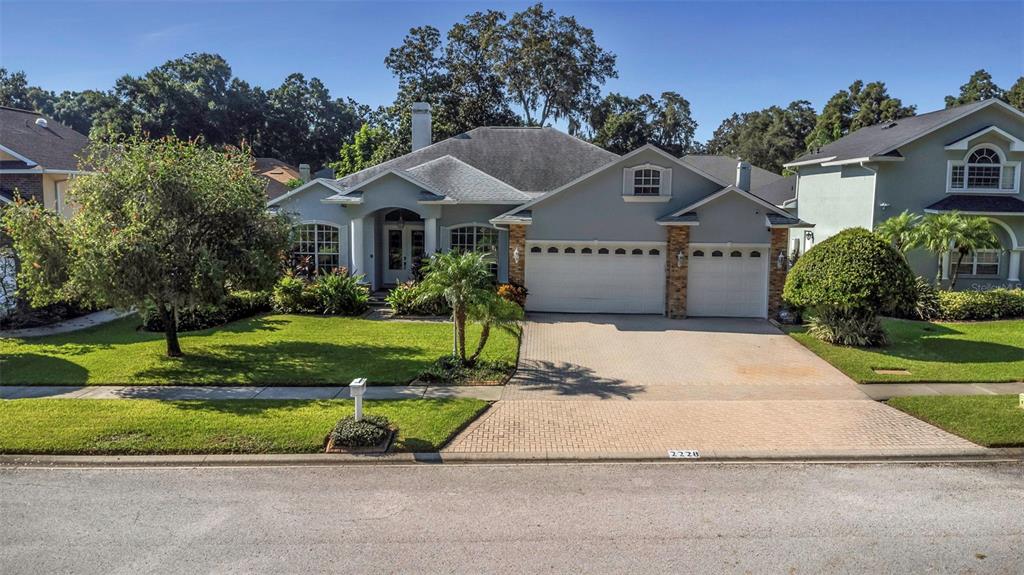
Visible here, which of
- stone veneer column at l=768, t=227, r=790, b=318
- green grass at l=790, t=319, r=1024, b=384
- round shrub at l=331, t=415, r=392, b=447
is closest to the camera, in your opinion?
round shrub at l=331, t=415, r=392, b=447

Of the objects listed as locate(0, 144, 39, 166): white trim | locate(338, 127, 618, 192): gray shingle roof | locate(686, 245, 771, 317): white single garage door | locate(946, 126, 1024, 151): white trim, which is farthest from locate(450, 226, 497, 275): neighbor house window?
locate(946, 126, 1024, 151): white trim

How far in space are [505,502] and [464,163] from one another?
764 inches

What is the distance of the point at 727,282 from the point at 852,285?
462 cm

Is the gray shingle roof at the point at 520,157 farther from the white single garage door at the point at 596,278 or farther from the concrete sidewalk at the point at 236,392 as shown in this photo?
the concrete sidewalk at the point at 236,392

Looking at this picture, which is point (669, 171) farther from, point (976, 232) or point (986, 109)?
point (986, 109)

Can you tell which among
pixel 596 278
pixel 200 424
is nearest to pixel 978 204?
pixel 596 278

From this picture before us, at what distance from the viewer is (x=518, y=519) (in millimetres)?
7887

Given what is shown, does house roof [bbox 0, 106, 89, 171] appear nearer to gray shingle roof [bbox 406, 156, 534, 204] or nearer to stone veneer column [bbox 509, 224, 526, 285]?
gray shingle roof [bbox 406, 156, 534, 204]

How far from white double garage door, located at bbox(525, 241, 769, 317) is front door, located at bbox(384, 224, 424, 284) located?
18.8 feet

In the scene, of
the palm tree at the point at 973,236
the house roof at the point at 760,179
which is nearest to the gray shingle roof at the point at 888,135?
the palm tree at the point at 973,236

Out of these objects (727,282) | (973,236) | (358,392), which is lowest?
(358,392)

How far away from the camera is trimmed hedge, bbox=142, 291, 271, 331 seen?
18.8 meters

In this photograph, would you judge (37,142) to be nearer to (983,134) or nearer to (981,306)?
(981,306)

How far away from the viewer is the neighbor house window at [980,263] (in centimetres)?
2402
